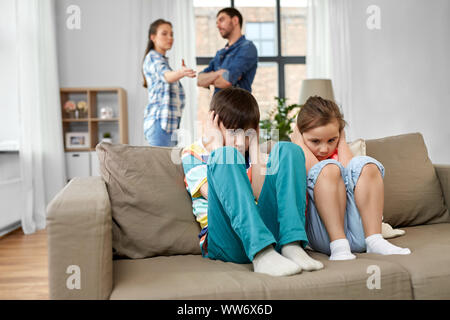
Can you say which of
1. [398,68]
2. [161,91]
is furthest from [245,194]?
[398,68]

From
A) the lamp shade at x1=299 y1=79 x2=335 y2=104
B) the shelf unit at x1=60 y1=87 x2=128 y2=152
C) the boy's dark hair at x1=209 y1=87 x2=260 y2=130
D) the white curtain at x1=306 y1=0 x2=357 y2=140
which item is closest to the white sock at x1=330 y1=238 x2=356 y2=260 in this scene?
the boy's dark hair at x1=209 y1=87 x2=260 y2=130

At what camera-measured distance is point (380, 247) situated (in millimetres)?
1214

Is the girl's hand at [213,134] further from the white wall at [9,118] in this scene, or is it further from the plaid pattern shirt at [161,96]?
the white wall at [9,118]

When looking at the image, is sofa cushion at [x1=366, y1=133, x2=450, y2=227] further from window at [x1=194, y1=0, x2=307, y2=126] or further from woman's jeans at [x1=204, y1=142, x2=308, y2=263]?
window at [x1=194, y1=0, x2=307, y2=126]

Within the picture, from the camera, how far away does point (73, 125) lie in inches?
167

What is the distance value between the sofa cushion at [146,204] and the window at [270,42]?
322 centimetres

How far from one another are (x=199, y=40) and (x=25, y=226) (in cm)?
268

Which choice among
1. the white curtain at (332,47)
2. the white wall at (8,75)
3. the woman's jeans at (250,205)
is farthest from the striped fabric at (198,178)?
the white curtain at (332,47)

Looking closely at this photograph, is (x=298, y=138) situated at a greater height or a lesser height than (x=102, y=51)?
lesser

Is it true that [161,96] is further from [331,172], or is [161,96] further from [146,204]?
[331,172]

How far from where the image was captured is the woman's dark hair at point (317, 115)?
55.4 inches

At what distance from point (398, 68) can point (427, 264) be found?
3.97m

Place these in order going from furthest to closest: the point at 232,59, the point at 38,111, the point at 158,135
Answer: the point at 38,111
the point at 232,59
the point at 158,135

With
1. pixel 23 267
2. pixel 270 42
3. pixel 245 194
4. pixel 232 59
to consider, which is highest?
pixel 270 42
